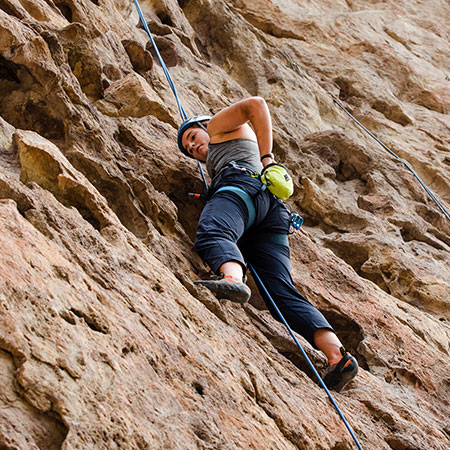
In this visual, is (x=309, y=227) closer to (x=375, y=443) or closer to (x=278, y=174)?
(x=278, y=174)

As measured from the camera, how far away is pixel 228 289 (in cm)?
373

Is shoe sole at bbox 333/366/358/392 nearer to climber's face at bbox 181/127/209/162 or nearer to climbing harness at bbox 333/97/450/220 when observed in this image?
climber's face at bbox 181/127/209/162

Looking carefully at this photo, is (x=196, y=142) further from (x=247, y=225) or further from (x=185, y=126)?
(x=247, y=225)

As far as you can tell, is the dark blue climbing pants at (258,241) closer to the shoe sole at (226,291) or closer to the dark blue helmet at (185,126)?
the shoe sole at (226,291)

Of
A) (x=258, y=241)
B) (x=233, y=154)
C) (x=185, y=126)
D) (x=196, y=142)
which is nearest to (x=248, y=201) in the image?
(x=258, y=241)

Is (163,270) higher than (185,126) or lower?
lower

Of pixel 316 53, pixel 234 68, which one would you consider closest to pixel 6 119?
pixel 234 68

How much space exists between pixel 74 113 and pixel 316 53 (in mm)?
10429

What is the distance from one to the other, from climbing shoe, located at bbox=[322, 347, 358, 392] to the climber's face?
7.77ft

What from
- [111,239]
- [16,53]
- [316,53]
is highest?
[316,53]

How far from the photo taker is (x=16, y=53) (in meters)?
4.83

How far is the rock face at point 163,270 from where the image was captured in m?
2.47

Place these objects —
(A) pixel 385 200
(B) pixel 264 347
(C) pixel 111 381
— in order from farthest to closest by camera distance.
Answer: (A) pixel 385 200
(B) pixel 264 347
(C) pixel 111 381

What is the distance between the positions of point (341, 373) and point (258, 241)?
53.5 inches
